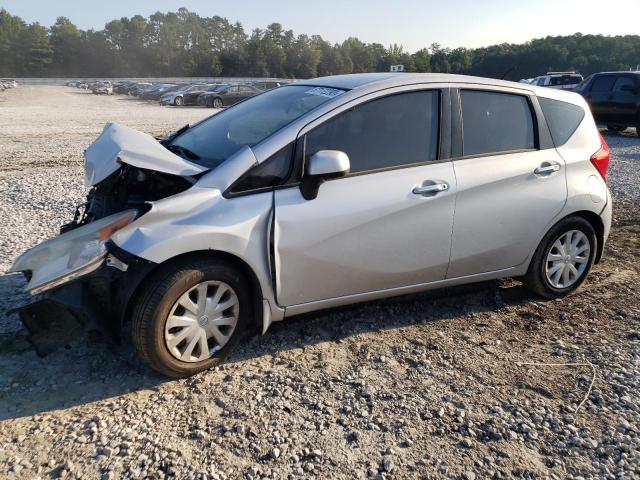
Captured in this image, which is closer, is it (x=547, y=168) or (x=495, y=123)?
(x=495, y=123)

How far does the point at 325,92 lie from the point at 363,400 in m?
2.15

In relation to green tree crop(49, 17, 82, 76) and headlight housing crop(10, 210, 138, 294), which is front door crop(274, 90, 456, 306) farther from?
green tree crop(49, 17, 82, 76)

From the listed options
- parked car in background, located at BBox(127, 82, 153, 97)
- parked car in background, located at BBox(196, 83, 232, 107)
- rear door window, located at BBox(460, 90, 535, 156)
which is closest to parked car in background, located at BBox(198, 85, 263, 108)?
parked car in background, located at BBox(196, 83, 232, 107)

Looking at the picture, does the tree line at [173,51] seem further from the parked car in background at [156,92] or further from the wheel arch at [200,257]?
the wheel arch at [200,257]

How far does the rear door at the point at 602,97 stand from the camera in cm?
1652

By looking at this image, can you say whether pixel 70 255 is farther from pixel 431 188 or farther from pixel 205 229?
pixel 431 188

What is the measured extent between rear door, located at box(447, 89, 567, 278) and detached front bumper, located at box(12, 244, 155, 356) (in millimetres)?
2262

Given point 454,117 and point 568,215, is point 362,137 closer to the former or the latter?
point 454,117

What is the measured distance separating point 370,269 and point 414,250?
1.18 feet

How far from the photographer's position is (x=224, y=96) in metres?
34.2

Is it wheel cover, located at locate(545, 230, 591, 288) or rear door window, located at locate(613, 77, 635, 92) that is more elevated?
rear door window, located at locate(613, 77, 635, 92)

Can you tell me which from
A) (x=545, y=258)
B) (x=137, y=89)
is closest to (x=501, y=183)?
(x=545, y=258)

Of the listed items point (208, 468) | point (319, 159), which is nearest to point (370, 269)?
point (319, 159)

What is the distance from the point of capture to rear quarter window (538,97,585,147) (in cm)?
450
